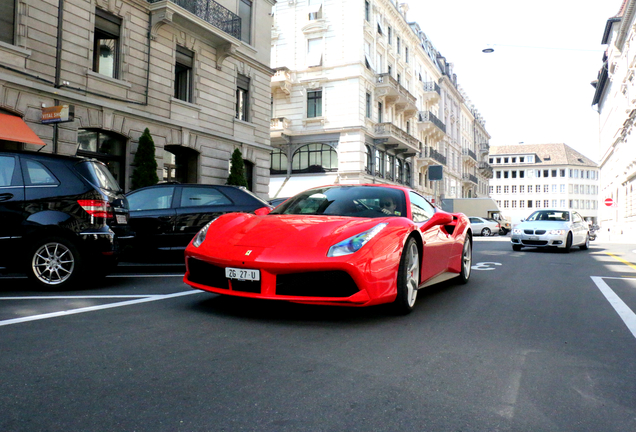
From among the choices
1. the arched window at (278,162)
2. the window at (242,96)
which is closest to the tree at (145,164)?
the window at (242,96)

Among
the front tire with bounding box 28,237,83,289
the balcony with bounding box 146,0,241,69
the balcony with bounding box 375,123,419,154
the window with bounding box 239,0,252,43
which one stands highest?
the window with bounding box 239,0,252,43

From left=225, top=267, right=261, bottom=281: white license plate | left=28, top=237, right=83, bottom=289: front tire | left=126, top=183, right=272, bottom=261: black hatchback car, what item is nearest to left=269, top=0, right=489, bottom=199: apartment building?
left=126, top=183, right=272, bottom=261: black hatchback car

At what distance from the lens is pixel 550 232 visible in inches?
599

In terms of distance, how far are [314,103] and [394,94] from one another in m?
6.13

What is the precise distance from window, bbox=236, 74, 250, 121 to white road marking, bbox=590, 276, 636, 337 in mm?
16883

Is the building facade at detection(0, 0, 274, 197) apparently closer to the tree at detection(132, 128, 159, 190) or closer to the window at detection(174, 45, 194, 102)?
the window at detection(174, 45, 194, 102)

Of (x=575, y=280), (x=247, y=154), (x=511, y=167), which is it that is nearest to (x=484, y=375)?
(x=575, y=280)

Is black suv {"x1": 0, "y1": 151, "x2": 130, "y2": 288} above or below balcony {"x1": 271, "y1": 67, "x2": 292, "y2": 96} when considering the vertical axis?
below

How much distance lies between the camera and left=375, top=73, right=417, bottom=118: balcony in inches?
1399

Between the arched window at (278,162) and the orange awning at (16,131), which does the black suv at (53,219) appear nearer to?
the orange awning at (16,131)

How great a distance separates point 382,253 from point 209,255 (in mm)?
1424

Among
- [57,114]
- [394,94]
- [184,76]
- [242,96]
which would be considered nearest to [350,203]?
[57,114]

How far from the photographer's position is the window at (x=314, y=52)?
112ft

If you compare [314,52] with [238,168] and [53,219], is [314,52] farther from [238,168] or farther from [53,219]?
[53,219]
